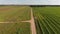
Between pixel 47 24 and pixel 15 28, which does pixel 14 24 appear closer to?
pixel 15 28

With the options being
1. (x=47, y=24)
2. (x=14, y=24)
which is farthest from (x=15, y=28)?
(x=47, y=24)

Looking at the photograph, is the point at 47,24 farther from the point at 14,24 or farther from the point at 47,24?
the point at 14,24

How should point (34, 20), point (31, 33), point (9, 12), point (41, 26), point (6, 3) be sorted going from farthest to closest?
point (6, 3) → point (9, 12) → point (34, 20) → point (41, 26) → point (31, 33)

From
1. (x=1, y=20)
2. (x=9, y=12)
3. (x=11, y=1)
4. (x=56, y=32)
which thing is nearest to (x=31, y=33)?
(x=56, y=32)

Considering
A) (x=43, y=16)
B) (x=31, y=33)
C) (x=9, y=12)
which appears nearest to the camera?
(x=31, y=33)

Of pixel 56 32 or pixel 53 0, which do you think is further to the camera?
pixel 53 0

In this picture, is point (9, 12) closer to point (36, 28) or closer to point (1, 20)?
point (1, 20)

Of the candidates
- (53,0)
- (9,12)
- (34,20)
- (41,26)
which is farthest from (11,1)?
(41,26)

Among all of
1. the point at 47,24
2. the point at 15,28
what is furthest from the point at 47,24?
the point at 15,28
